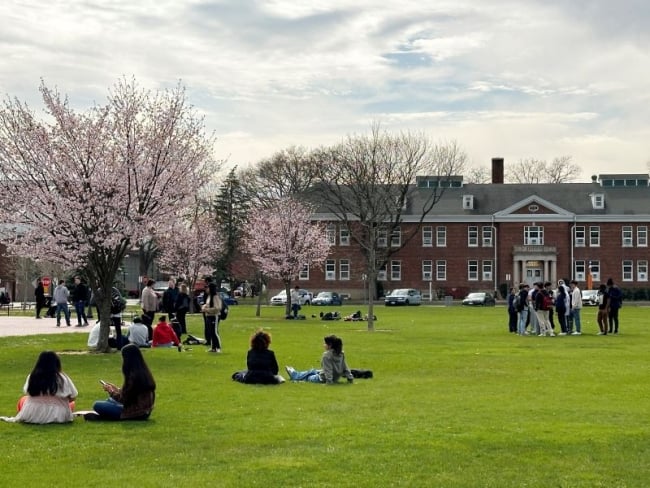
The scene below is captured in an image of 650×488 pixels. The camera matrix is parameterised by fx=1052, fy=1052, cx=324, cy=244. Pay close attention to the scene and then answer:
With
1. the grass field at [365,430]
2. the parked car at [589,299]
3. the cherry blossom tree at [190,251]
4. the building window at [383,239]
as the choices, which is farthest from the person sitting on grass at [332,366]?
the building window at [383,239]

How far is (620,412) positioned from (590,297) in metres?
60.9

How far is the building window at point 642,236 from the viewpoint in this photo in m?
93.6

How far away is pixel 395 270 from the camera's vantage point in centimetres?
9706

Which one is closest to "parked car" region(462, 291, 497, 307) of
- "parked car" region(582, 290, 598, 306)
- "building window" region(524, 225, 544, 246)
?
"parked car" region(582, 290, 598, 306)

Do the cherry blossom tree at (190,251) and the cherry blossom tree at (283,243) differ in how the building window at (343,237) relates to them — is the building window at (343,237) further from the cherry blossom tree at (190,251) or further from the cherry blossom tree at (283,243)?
the cherry blossom tree at (283,243)

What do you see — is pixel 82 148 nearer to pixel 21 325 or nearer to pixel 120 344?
pixel 120 344

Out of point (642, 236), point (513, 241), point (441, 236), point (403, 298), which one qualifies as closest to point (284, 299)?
point (403, 298)

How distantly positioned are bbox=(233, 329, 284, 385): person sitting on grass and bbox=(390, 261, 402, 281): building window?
78.6 m

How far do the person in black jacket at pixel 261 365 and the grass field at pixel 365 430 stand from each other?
19.7 inches

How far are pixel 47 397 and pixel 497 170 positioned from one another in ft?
306

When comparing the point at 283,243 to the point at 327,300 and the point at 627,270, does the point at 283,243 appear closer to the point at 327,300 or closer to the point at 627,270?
the point at 327,300

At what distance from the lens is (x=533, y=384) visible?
60.1 ft

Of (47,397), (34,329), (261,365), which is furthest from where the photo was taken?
(34,329)

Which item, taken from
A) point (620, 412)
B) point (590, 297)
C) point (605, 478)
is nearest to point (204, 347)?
point (620, 412)
